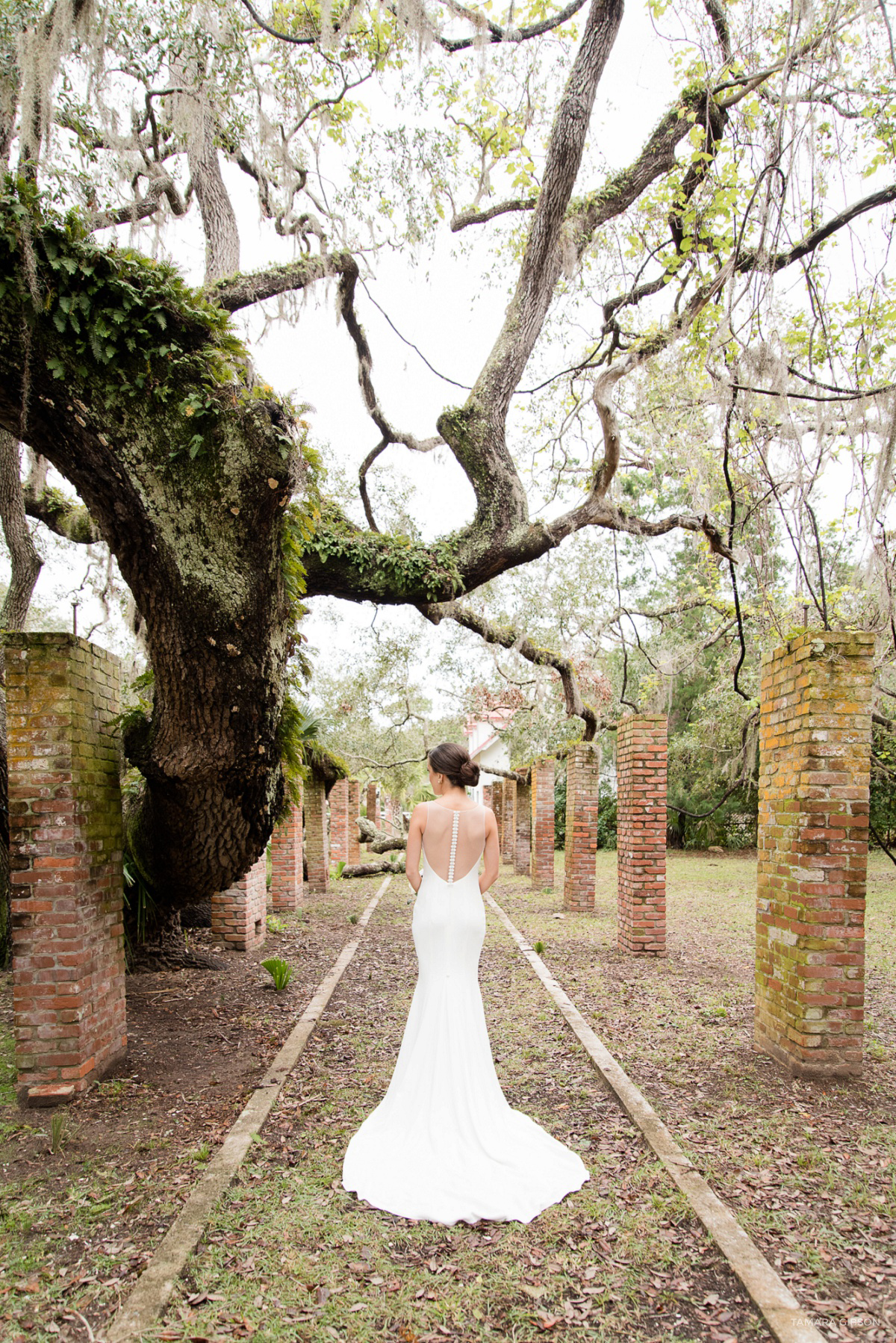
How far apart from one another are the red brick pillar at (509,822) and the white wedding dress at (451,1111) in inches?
617

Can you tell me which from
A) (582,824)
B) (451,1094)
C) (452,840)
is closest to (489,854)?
(452,840)

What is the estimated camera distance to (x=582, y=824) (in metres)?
11.9

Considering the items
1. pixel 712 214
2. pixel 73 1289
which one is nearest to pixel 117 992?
pixel 73 1289

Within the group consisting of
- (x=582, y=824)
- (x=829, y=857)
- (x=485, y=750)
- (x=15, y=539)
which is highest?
(x=15, y=539)

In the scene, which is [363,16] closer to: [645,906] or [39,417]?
[39,417]

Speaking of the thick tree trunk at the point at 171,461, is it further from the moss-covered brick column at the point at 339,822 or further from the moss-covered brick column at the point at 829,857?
the moss-covered brick column at the point at 339,822

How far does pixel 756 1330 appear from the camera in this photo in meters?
2.48

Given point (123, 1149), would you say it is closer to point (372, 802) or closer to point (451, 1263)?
point (451, 1263)

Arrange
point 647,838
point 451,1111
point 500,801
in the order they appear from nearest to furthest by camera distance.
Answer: point 451,1111 < point 647,838 < point 500,801

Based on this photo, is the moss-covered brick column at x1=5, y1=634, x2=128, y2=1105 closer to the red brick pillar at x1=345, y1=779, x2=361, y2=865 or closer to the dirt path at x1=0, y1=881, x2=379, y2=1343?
the dirt path at x1=0, y1=881, x2=379, y2=1343

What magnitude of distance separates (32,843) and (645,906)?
6.29m

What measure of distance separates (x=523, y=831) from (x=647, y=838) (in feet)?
37.1

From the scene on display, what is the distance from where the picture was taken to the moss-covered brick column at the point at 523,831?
19.2m

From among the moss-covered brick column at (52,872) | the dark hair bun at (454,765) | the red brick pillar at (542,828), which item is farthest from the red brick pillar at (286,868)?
the dark hair bun at (454,765)
